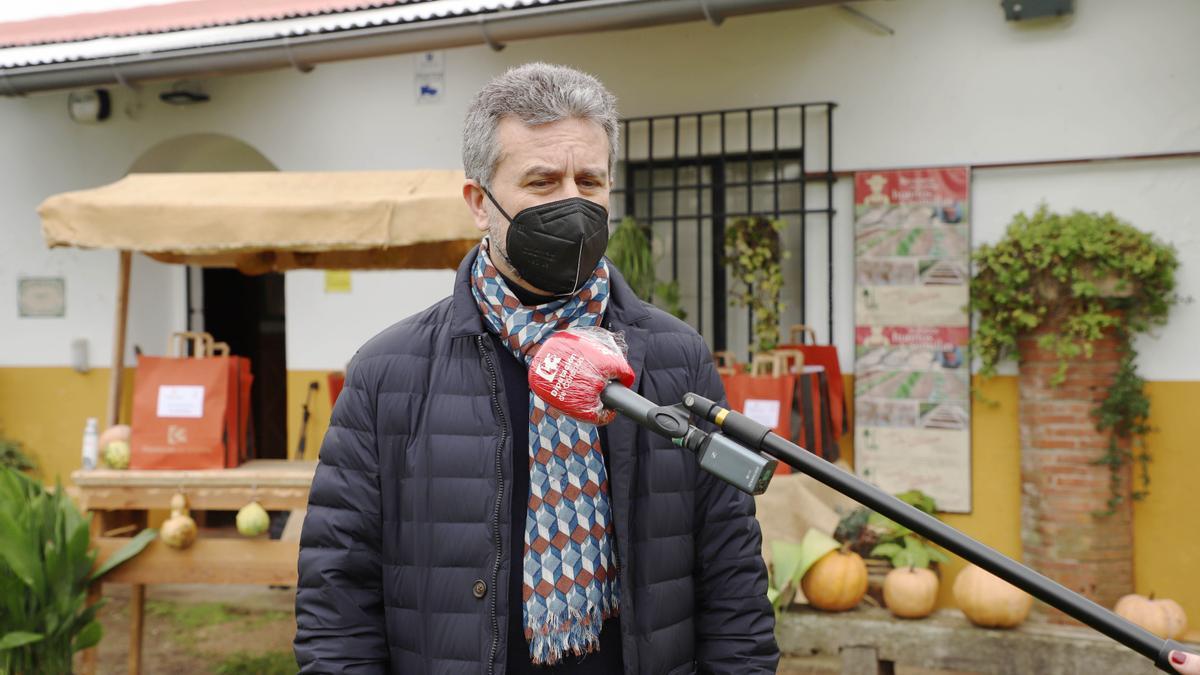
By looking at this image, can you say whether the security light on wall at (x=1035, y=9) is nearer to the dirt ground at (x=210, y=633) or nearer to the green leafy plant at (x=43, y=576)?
the dirt ground at (x=210, y=633)

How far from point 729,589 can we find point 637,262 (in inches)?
177

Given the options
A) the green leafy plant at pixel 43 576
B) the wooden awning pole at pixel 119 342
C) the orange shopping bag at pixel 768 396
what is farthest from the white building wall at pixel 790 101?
the green leafy plant at pixel 43 576

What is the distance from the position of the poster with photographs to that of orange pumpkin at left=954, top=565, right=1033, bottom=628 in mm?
1758

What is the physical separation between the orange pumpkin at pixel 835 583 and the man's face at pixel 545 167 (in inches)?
122

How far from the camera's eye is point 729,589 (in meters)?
1.95

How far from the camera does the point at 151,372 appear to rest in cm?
489

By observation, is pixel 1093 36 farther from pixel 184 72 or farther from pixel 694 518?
pixel 184 72

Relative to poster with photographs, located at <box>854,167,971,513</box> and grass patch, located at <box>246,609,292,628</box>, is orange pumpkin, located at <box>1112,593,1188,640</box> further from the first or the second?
grass patch, located at <box>246,609,292,628</box>

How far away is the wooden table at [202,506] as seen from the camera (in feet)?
15.3

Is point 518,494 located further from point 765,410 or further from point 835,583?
point 765,410

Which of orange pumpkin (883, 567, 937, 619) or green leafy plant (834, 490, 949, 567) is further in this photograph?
green leafy plant (834, 490, 949, 567)

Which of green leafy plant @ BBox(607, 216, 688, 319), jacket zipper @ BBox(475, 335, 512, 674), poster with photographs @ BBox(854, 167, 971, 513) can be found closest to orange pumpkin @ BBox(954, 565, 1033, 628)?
poster with photographs @ BBox(854, 167, 971, 513)

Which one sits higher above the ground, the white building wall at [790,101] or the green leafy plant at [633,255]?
the white building wall at [790,101]

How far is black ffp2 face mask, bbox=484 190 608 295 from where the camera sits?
182 cm
